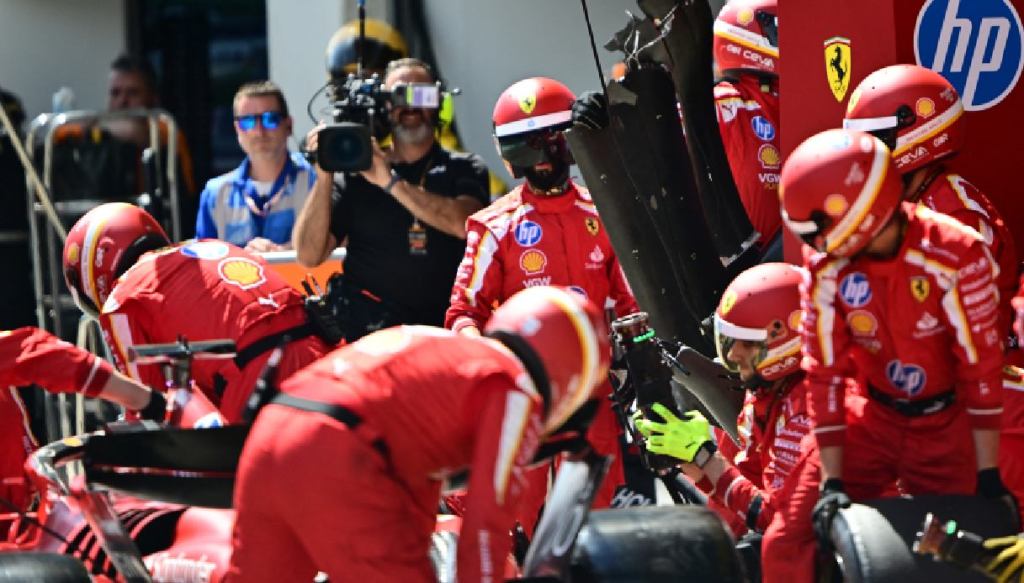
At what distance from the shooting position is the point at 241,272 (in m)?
7.21

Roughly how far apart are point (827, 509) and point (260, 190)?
162 inches

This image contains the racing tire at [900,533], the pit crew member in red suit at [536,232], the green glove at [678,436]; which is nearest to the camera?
the racing tire at [900,533]

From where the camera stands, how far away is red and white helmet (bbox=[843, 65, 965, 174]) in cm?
630

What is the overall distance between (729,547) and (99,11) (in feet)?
29.6

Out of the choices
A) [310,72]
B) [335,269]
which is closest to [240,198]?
[335,269]

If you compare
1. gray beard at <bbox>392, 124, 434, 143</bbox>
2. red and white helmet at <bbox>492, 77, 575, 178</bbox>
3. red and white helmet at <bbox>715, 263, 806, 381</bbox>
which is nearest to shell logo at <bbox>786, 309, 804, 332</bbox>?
red and white helmet at <bbox>715, 263, 806, 381</bbox>

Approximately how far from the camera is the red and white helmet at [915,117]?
6.30 meters

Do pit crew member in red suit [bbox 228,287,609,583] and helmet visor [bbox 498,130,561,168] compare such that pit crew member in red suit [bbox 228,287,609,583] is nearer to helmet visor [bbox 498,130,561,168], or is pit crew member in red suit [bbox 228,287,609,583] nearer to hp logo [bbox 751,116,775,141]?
helmet visor [bbox 498,130,561,168]

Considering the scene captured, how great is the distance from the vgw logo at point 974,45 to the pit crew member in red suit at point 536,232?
141cm

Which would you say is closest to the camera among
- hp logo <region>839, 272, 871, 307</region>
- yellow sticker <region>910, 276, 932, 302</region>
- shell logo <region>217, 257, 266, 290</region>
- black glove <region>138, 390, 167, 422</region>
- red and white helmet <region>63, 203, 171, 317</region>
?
yellow sticker <region>910, 276, 932, 302</region>

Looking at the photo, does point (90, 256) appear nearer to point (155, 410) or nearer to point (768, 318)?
point (155, 410)

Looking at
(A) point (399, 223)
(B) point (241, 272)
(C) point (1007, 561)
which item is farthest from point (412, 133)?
(C) point (1007, 561)

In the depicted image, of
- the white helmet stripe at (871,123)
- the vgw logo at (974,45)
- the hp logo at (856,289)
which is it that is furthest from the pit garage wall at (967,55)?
the hp logo at (856,289)

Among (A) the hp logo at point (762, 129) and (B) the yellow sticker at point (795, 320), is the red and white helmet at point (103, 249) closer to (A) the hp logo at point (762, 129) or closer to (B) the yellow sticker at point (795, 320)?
(A) the hp logo at point (762, 129)
